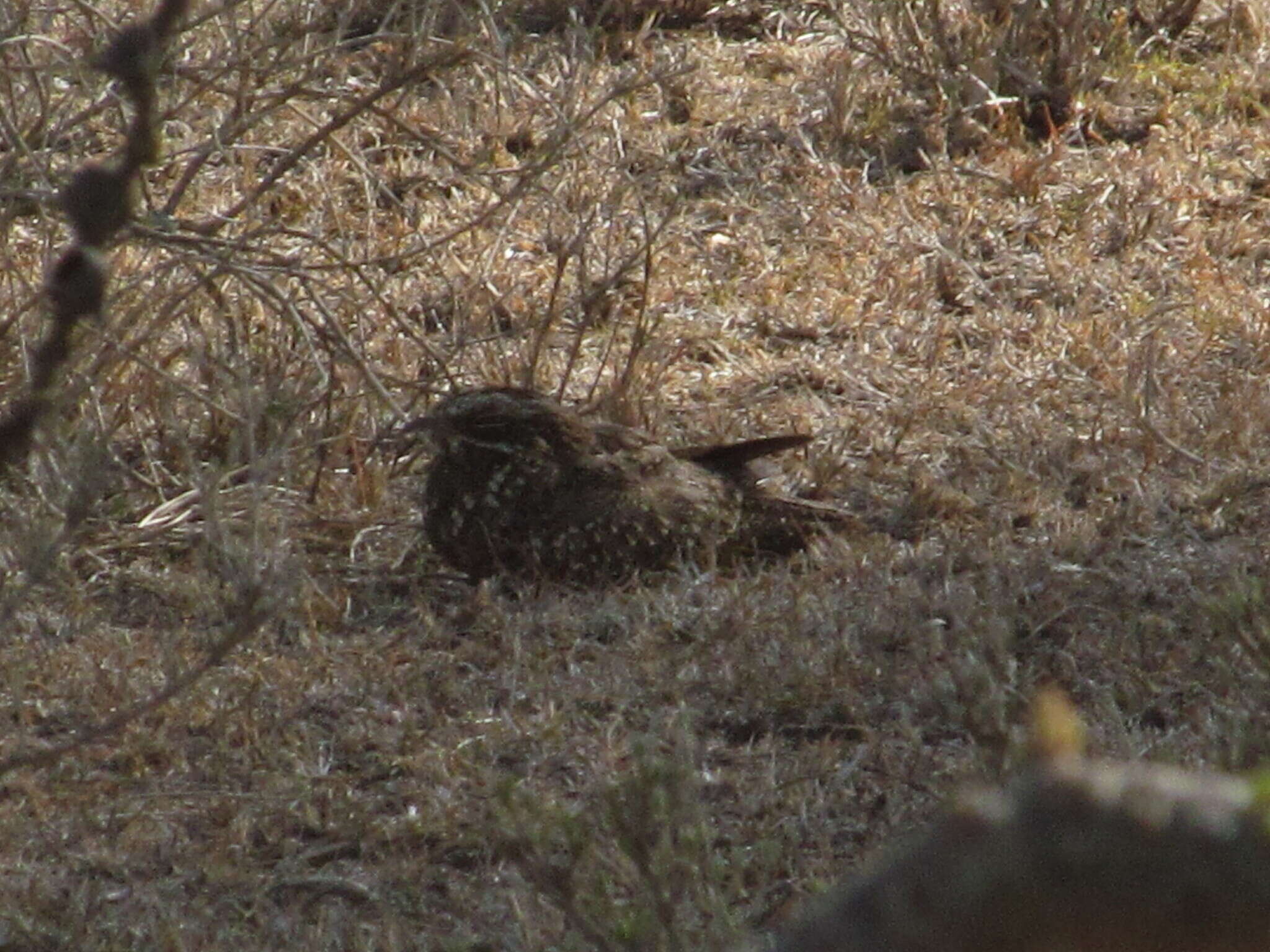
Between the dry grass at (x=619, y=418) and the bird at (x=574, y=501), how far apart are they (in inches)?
5.2

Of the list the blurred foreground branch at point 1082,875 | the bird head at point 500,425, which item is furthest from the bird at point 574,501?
the blurred foreground branch at point 1082,875

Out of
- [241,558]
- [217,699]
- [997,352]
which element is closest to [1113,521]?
[997,352]

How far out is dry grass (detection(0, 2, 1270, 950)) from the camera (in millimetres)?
3848

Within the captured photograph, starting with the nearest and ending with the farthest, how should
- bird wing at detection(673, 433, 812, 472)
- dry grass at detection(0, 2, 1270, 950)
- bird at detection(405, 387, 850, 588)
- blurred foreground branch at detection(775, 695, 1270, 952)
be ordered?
blurred foreground branch at detection(775, 695, 1270, 952) < dry grass at detection(0, 2, 1270, 950) < bird at detection(405, 387, 850, 588) < bird wing at detection(673, 433, 812, 472)

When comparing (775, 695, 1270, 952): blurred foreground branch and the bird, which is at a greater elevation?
(775, 695, 1270, 952): blurred foreground branch

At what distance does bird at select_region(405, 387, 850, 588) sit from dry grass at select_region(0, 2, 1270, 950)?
13cm

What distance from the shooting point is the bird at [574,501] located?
533 cm

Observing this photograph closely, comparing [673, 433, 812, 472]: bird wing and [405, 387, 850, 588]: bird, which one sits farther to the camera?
[673, 433, 812, 472]: bird wing

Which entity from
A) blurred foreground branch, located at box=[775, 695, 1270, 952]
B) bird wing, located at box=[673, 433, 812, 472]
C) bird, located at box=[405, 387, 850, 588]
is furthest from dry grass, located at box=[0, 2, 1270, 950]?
blurred foreground branch, located at box=[775, 695, 1270, 952]

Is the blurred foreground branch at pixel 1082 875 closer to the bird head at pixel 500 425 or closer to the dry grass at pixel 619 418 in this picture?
the dry grass at pixel 619 418

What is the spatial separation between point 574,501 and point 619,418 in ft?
3.15

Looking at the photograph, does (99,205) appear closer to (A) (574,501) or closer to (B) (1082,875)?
(B) (1082,875)

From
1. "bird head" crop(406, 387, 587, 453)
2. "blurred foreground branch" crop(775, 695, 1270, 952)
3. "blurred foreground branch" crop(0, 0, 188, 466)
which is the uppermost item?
"blurred foreground branch" crop(0, 0, 188, 466)

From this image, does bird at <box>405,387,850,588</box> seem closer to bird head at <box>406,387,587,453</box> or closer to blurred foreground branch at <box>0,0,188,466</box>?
bird head at <box>406,387,587,453</box>
